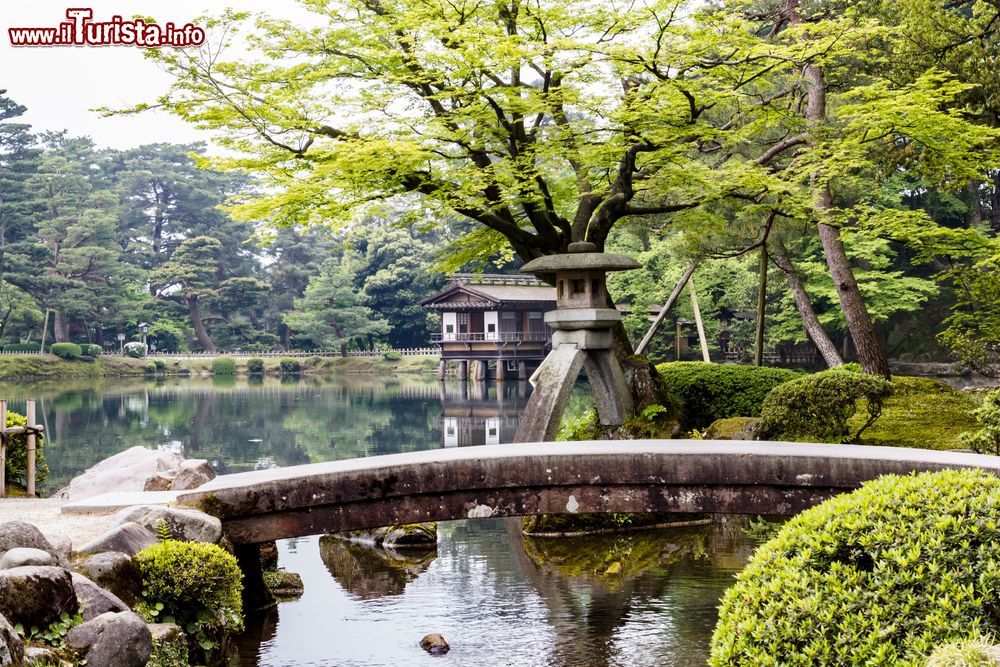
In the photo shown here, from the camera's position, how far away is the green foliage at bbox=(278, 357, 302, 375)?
178 feet

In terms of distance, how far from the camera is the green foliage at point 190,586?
6.40 meters

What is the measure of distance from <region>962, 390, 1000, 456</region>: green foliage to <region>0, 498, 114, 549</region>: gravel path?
8904 millimetres

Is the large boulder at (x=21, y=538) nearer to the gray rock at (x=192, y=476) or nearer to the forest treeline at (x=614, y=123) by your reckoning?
the gray rock at (x=192, y=476)

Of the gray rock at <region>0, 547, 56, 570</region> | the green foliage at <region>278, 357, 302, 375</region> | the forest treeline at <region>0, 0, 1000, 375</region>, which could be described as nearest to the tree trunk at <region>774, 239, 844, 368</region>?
the forest treeline at <region>0, 0, 1000, 375</region>

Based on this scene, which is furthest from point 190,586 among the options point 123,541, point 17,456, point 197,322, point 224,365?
point 197,322

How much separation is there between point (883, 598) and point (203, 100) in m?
10.9

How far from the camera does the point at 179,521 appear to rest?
7.14m

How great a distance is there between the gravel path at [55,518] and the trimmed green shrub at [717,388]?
8.83 meters

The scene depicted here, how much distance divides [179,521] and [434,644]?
7.07 ft

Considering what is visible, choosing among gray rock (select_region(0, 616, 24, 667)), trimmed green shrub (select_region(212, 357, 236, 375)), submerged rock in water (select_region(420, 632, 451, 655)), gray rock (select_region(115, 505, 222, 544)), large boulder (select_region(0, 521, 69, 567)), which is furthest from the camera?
trimmed green shrub (select_region(212, 357, 236, 375))

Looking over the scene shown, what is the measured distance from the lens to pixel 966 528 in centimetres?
362

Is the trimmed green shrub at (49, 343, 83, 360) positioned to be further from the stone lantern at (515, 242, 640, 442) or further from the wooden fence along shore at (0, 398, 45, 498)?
the stone lantern at (515, 242, 640, 442)

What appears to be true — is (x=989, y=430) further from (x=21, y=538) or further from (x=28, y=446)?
(x=28, y=446)

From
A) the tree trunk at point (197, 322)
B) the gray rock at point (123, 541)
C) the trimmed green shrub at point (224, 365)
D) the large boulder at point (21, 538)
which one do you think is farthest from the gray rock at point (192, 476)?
the tree trunk at point (197, 322)
